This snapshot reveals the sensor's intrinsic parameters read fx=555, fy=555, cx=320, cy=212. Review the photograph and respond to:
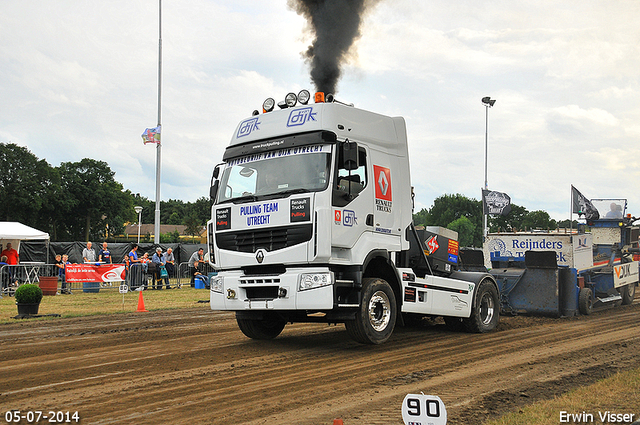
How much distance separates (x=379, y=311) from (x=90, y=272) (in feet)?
51.4

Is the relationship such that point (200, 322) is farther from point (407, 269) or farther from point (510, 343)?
point (510, 343)

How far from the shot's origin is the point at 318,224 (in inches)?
307

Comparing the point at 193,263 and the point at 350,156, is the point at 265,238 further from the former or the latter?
the point at 193,263

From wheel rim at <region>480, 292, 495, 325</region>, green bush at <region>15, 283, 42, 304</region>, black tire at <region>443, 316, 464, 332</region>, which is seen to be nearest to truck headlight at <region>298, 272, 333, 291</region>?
black tire at <region>443, 316, 464, 332</region>

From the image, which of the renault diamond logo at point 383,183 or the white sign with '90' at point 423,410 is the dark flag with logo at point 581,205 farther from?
the white sign with '90' at point 423,410

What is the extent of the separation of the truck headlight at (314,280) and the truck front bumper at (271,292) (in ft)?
0.05

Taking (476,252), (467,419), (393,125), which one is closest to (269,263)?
(393,125)

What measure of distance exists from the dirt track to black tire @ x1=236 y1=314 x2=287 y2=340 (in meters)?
0.17

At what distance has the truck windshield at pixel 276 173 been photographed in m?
8.20

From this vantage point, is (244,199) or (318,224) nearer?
(318,224)

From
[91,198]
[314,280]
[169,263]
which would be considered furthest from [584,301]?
[91,198]

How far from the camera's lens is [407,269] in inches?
366

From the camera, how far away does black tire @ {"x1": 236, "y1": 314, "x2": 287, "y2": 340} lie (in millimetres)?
9547

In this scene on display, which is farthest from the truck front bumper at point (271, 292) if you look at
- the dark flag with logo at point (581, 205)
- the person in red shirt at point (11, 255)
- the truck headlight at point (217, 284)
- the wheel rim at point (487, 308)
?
the person in red shirt at point (11, 255)
